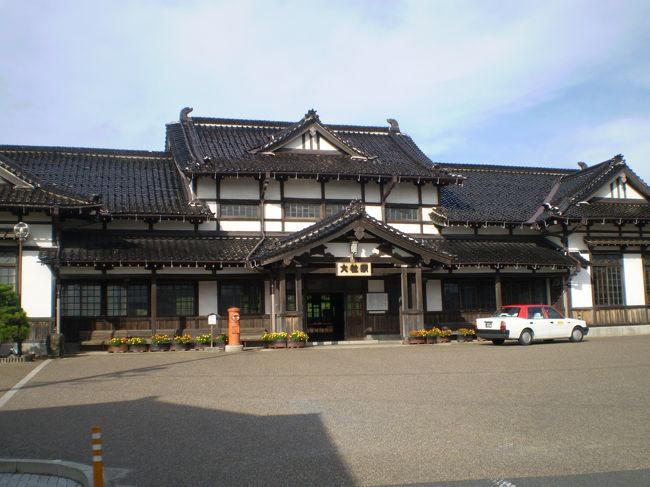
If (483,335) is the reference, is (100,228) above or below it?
above

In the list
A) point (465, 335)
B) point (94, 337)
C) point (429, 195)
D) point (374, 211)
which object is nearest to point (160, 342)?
point (94, 337)

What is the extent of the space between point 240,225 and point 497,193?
38.4 feet

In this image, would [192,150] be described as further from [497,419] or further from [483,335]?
[497,419]

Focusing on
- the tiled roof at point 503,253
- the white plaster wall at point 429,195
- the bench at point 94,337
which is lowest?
the bench at point 94,337

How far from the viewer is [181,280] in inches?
918

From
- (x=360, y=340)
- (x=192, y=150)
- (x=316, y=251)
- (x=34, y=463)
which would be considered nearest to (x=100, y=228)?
(x=192, y=150)

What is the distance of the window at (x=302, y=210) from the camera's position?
998 inches

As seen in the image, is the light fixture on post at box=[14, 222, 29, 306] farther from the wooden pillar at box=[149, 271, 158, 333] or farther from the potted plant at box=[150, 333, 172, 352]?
the potted plant at box=[150, 333, 172, 352]

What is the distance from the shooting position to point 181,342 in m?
22.2

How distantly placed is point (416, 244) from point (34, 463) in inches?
665

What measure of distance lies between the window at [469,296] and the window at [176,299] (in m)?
9.71

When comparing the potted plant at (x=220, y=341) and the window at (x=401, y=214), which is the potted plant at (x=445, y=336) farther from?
the potted plant at (x=220, y=341)

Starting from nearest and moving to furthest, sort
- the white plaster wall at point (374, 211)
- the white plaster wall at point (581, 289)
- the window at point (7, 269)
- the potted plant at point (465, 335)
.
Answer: the window at point (7, 269) < the potted plant at point (465, 335) < the white plaster wall at point (374, 211) < the white plaster wall at point (581, 289)

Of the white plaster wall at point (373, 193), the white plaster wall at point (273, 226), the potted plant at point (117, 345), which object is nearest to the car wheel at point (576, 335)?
the white plaster wall at point (373, 193)
